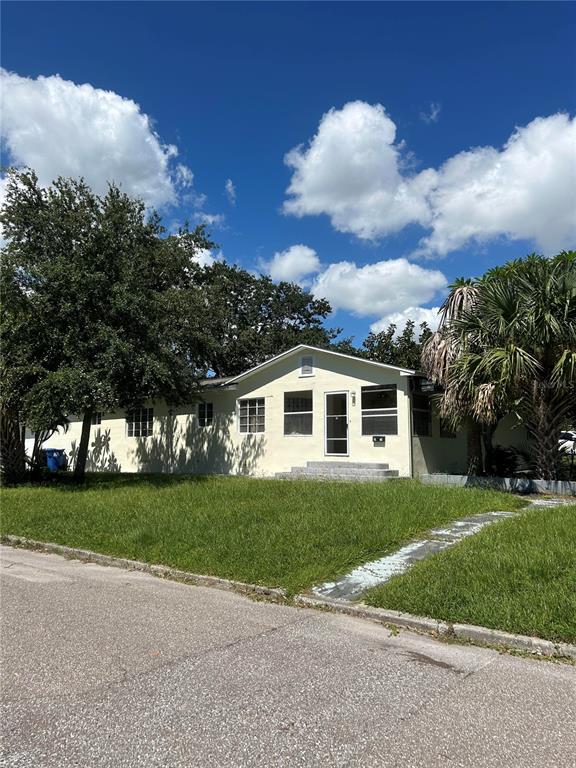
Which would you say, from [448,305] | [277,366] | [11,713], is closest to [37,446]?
[277,366]

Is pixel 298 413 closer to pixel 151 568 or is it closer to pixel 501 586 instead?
pixel 151 568

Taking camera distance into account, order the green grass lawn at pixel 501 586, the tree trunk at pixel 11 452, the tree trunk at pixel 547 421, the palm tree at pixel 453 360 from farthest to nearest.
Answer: the tree trunk at pixel 11 452
the palm tree at pixel 453 360
the tree trunk at pixel 547 421
the green grass lawn at pixel 501 586

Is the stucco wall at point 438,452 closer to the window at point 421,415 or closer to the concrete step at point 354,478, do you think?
the window at point 421,415

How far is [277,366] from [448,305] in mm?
6034

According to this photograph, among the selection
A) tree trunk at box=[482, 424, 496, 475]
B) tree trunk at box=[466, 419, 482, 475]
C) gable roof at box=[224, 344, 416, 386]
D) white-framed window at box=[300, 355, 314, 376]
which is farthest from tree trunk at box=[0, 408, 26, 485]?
tree trunk at box=[482, 424, 496, 475]

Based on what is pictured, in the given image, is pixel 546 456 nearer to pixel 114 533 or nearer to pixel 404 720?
pixel 114 533

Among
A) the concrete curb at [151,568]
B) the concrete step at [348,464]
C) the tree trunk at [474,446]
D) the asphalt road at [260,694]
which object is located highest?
the tree trunk at [474,446]

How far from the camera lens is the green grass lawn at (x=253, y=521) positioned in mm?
6977

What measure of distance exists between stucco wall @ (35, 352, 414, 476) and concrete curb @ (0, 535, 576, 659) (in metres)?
9.14

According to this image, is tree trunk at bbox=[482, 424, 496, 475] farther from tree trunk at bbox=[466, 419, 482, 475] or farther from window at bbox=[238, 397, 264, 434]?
window at bbox=[238, 397, 264, 434]

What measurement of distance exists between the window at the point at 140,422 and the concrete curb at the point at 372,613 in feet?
44.9

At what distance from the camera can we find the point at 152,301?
15555 mm

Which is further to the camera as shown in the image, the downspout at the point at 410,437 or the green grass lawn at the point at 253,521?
the downspout at the point at 410,437

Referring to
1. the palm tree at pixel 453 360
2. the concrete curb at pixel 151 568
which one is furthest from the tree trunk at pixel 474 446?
the concrete curb at pixel 151 568
